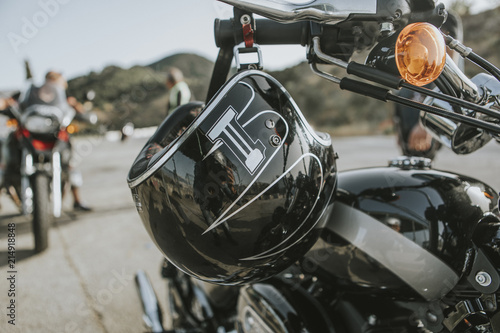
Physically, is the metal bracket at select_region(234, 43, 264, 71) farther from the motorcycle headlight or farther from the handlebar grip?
the motorcycle headlight

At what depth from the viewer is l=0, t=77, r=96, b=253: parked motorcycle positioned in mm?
3289

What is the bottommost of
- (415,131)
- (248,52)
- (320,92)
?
(320,92)

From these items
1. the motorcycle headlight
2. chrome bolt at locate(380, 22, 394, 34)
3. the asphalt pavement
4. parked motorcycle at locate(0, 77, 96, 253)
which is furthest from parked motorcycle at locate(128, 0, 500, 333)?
the motorcycle headlight

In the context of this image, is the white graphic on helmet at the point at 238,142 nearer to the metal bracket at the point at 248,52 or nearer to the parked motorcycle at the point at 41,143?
the metal bracket at the point at 248,52

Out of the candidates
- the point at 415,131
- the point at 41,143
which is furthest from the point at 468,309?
the point at 41,143

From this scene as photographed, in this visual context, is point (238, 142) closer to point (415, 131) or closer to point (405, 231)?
point (405, 231)

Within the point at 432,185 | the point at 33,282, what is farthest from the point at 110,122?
the point at 432,185

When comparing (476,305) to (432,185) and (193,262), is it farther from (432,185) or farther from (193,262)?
(193,262)

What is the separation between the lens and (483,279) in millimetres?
772

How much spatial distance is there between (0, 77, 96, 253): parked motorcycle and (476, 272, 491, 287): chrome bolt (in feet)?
11.0

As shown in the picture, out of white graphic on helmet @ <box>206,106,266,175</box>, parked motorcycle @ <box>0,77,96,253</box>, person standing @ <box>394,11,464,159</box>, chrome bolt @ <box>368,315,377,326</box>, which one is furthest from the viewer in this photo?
parked motorcycle @ <box>0,77,96,253</box>

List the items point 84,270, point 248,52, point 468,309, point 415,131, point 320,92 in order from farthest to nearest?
point 320,92, point 84,270, point 415,131, point 248,52, point 468,309

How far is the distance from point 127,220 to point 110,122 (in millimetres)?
1246

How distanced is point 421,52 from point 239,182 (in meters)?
0.45
